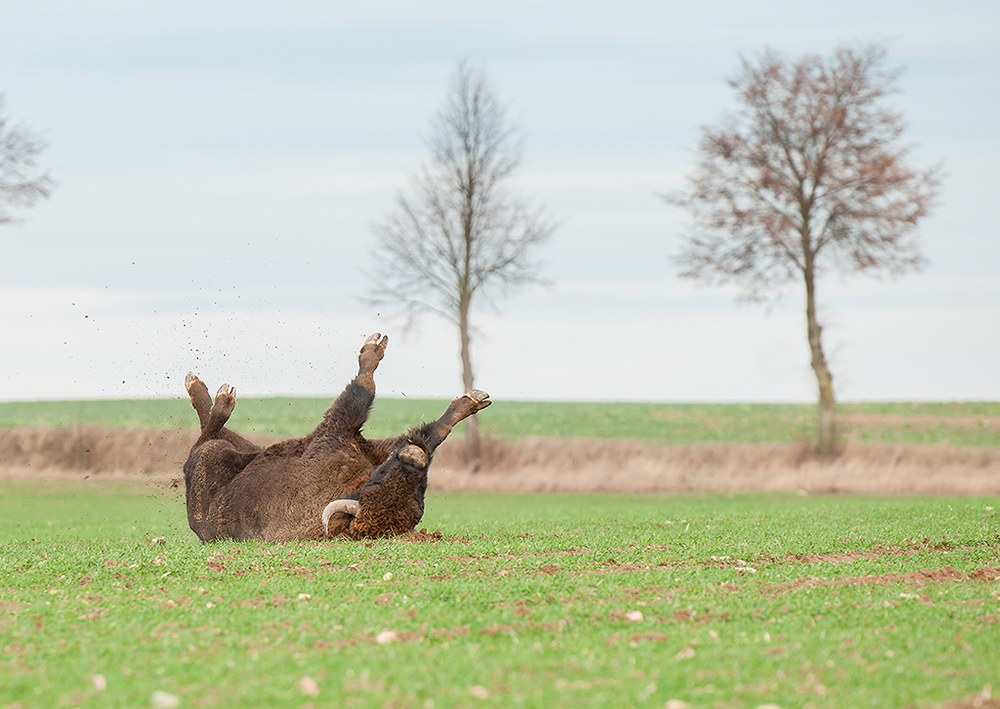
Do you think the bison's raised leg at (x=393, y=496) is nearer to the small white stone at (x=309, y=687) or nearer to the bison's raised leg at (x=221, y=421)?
the bison's raised leg at (x=221, y=421)

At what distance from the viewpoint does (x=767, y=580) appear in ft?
26.6

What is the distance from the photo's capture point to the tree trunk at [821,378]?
30.3 metres

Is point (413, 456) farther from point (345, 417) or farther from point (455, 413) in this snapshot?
point (345, 417)

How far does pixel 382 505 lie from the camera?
34.9 feet

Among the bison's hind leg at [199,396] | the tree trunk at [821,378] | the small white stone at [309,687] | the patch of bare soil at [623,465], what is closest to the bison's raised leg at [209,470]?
the bison's hind leg at [199,396]

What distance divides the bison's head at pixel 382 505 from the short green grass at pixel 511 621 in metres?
0.48

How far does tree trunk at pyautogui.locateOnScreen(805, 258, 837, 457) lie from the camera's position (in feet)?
99.6

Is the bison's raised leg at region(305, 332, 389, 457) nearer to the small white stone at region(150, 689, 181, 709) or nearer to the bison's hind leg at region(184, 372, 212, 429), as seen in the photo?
the bison's hind leg at region(184, 372, 212, 429)

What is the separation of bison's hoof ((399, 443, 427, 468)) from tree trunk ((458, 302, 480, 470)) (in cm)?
1986

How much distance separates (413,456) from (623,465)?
19.1 metres

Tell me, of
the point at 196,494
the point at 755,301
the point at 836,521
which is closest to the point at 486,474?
the point at 755,301

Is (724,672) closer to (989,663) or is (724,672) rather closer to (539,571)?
(989,663)

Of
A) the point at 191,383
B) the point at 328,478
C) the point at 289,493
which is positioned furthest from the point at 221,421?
the point at 328,478

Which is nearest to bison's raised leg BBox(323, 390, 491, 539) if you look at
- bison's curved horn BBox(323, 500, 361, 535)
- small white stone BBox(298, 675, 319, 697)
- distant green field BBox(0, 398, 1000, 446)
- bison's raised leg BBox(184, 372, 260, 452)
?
bison's curved horn BBox(323, 500, 361, 535)
